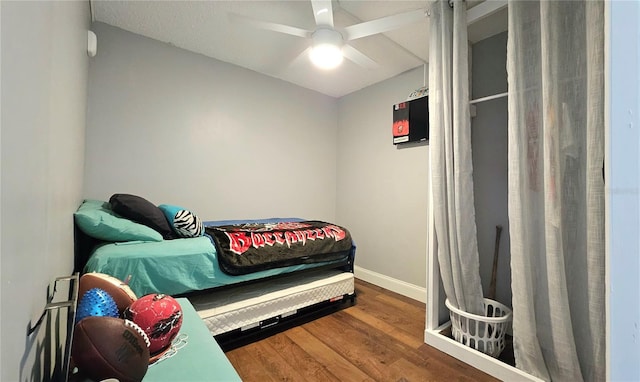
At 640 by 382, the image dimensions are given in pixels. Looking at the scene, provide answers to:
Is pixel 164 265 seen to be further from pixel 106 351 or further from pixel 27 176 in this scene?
pixel 27 176

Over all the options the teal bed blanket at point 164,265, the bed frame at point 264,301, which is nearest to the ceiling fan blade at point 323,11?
the teal bed blanket at point 164,265

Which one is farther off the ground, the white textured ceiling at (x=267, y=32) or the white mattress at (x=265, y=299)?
the white textured ceiling at (x=267, y=32)

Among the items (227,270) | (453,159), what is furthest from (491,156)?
(227,270)

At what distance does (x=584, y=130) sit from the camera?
1.28 meters

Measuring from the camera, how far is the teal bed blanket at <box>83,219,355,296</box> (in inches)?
54.0

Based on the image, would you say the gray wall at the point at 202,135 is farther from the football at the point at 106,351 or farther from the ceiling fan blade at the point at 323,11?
the football at the point at 106,351

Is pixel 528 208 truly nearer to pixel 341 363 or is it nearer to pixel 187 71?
pixel 341 363

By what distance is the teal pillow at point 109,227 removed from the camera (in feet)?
4.72

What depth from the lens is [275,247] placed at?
1931 mm

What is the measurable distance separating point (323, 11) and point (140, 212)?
1.74 metres

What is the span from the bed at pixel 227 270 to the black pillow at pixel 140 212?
0.01 meters
